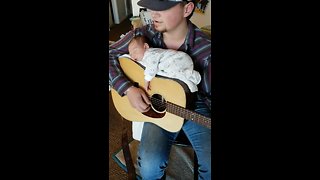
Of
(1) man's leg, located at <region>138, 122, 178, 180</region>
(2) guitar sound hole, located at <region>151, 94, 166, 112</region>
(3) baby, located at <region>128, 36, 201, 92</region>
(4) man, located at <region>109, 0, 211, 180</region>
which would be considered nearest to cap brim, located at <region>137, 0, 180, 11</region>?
(4) man, located at <region>109, 0, 211, 180</region>

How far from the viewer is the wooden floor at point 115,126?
0.49 metres

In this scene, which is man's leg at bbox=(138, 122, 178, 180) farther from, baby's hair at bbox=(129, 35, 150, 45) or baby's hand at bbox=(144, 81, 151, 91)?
baby's hair at bbox=(129, 35, 150, 45)

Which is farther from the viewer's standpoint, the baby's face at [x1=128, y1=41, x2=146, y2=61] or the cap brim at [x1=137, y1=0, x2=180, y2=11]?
the baby's face at [x1=128, y1=41, x2=146, y2=61]

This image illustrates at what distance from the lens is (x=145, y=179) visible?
69 cm

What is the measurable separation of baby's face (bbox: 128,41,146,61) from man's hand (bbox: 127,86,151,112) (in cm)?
9

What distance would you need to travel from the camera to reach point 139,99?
23.6 inches

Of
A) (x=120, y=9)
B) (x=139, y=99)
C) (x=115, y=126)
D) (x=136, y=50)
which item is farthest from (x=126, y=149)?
(x=120, y=9)

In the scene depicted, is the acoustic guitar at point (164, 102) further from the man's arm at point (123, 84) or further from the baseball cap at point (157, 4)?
the baseball cap at point (157, 4)

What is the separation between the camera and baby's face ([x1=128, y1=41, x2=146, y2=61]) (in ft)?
1.77

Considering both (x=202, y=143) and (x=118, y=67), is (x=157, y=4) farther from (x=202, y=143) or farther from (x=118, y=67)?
(x=202, y=143)

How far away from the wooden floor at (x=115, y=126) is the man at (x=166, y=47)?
0.03 meters

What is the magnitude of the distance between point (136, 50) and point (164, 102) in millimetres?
143

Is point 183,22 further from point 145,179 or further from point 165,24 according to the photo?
point 145,179
